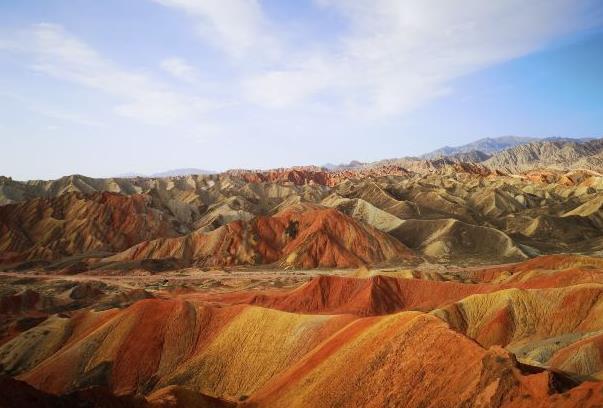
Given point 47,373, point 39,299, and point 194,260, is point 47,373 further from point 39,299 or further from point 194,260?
point 194,260

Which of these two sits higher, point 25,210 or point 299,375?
point 25,210

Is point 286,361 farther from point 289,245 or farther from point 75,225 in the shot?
point 75,225

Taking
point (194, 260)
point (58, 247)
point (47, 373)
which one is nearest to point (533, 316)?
point (47, 373)

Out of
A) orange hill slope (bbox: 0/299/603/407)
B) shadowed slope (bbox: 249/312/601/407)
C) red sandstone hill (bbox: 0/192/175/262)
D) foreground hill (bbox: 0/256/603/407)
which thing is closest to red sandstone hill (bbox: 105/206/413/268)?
red sandstone hill (bbox: 0/192/175/262)

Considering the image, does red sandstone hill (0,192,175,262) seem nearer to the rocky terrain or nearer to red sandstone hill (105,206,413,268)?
the rocky terrain

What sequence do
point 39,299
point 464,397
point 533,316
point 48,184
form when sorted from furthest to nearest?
1. point 48,184
2. point 39,299
3. point 533,316
4. point 464,397

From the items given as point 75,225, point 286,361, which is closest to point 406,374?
point 286,361

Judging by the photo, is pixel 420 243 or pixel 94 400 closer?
pixel 94 400

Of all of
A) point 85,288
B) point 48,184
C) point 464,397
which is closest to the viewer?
A: point 464,397
